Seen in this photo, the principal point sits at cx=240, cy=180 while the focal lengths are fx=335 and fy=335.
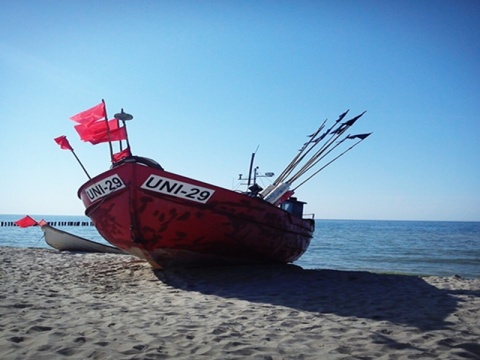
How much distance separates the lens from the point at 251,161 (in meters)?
15.6

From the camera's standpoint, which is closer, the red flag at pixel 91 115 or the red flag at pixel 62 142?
the red flag at pixel 91 115

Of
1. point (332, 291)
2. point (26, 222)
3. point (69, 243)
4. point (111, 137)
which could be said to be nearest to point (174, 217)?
point (111, 137)

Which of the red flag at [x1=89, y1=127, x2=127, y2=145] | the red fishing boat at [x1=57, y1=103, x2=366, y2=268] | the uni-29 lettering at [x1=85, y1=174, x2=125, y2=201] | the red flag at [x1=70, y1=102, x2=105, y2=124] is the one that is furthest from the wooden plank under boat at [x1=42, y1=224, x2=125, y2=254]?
the red flag at [x1=70, y1=102, x2=105, y2=124]

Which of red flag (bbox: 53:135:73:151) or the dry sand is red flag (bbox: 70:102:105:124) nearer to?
red flag (bbox: 53:135:73:151)

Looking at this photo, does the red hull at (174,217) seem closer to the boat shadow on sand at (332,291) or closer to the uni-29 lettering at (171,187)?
the uni-29 lettering at (171,187)

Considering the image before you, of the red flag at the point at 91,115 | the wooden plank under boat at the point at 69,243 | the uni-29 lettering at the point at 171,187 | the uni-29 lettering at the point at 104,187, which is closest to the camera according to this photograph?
the uni-29 lettering at the point at 171,187

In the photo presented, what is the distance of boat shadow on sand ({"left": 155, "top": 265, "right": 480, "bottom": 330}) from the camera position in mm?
5758

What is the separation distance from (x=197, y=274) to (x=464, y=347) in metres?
6.62

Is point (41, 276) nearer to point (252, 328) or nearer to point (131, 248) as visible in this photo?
point (131, 248)

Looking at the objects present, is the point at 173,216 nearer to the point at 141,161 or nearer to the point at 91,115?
the point at 141,161

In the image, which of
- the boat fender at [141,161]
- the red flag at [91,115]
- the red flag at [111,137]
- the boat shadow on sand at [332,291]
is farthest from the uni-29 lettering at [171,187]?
the red flag at [91,115]

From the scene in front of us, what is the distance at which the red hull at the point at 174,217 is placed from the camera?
8.38 m

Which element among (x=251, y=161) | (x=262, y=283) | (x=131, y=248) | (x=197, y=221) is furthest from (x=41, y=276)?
(x=251, y=161)

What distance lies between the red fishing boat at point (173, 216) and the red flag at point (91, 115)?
5.9 inches
